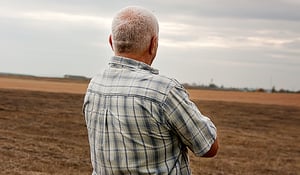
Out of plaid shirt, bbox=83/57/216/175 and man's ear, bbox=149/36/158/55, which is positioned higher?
man's ear, bbox=149/36/158/55

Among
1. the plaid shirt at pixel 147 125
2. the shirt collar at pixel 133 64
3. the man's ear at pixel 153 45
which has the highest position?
the man's ear at pixel 153 45

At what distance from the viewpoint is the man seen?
6.56 feet

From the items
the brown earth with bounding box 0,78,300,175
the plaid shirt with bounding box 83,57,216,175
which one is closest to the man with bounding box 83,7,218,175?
the plaid shirt with bounding box 83,57,216,175

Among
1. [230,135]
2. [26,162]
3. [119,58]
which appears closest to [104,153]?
[119,58]

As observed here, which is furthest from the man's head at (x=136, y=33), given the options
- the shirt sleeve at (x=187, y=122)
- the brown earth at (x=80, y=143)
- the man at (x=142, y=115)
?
the brown earth at (x=80, y=143)

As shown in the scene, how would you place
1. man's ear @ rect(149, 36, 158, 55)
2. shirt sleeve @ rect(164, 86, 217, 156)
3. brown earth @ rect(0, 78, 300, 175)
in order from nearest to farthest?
1. shirt sleeve @ rect(164, 86, 217, 156)
2. man's ear @ rect(149, 36, 158, 55)
3. brown earth @ rect(0, 78, 300, 175)

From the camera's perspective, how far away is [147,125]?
2016 millimetres

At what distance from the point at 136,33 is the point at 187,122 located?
371 millimetres

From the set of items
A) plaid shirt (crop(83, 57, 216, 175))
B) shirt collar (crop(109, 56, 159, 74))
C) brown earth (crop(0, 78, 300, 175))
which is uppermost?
shirt collar (crop(109, 56, 159, 74))

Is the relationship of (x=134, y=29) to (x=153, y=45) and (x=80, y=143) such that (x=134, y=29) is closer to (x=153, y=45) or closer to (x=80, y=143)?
(x=153, y=45)

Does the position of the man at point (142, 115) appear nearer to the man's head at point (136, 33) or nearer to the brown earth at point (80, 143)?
the man's head at point (136, 33)

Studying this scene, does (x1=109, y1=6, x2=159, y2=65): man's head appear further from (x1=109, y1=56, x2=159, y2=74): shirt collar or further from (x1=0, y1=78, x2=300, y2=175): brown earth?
(x1=0, y1=78, x2=300, y2=175): brown earth

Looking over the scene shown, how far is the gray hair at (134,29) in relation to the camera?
2049 mm

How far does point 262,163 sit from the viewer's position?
412 inches
